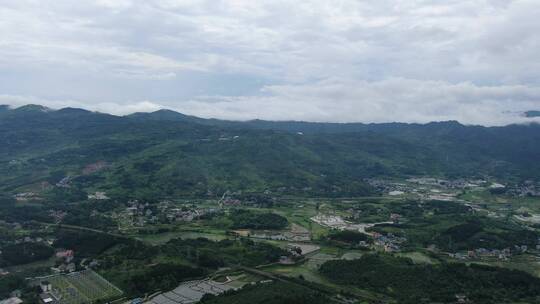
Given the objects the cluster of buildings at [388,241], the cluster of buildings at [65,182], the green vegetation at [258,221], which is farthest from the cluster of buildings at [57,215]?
the cluster of buildings at [388,241]

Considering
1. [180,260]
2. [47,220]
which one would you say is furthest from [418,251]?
[47,220]

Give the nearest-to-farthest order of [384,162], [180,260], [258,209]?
[180,260] < [258,209] < [384,162]

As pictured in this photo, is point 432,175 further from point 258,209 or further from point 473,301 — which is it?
point 473,301

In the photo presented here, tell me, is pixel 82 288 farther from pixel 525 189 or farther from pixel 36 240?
pixel 525 189

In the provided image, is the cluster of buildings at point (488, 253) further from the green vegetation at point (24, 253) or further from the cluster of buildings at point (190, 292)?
the green vegetation at point (24, 253)

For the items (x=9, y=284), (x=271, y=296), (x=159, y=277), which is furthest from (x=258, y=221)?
(x=9, y=284)
